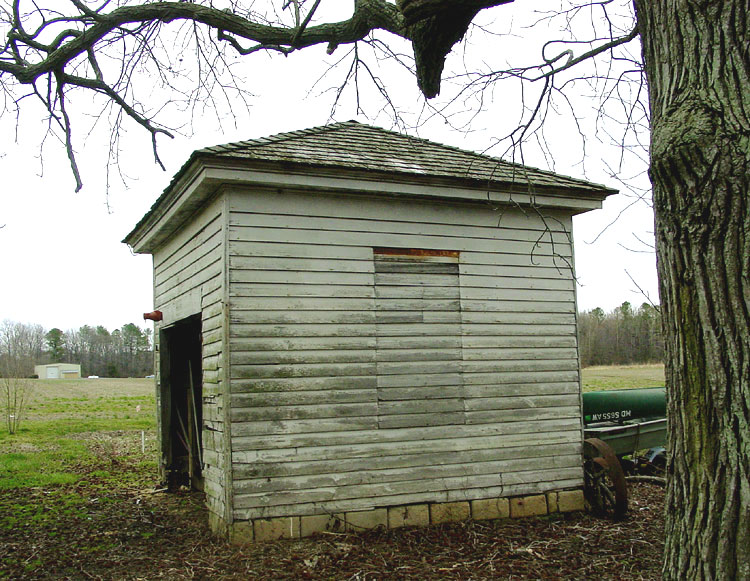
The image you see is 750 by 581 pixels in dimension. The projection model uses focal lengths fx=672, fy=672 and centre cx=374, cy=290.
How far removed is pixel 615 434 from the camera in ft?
30.9

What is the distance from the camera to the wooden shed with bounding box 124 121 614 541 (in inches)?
268

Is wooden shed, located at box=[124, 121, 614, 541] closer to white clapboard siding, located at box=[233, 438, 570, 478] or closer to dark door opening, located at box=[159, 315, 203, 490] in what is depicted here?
white clapboard siding, located at box=[233, 438, 570, 478]

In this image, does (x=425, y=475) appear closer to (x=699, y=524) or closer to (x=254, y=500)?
(x=254, y=500)

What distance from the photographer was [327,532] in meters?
6.77

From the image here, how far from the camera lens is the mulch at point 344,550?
19.4 feet

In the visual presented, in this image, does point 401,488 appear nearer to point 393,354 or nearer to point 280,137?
point 393,354

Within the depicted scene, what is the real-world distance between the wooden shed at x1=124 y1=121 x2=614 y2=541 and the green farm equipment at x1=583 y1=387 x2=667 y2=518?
23 centimetres

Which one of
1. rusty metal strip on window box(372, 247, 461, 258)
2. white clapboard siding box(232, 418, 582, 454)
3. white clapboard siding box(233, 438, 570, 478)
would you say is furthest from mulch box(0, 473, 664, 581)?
rusty metal strip on window box(372, 247, 461, 258)

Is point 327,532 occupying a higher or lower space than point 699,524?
lower

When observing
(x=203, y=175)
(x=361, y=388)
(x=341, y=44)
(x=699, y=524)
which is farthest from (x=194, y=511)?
(x=699, y=524)

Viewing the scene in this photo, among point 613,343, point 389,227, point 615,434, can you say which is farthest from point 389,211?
point 613,343

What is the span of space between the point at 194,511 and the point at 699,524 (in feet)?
23.2

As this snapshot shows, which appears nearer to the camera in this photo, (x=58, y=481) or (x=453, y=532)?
(x=453, y=532)

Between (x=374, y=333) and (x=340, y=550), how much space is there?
2.24 metres
